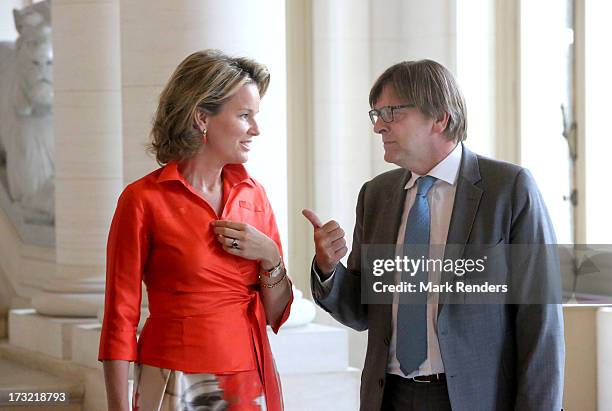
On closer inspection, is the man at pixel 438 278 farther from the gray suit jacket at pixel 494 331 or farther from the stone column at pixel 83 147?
the stone column at pixel 83 147

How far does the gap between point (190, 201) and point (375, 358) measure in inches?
27.4

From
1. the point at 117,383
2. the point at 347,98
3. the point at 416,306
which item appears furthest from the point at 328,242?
the point at 347,98

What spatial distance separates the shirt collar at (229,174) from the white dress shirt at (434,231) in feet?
1.12

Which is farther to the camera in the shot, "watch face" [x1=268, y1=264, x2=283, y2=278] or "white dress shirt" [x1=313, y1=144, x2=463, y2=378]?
"watch face" [x1=268, y1=264, x2=283, y2=278]

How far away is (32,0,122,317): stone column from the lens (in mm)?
7184

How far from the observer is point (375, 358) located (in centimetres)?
314

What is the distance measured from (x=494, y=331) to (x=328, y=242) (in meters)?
0.53

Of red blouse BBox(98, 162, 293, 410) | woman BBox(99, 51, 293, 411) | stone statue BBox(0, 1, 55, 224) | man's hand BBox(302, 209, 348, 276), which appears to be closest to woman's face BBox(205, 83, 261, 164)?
woman BBox(99, 51, 293, 411)

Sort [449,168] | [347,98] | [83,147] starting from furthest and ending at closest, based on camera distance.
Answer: [347,98] → [83,147] → [449,168]

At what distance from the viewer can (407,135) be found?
3199 mm

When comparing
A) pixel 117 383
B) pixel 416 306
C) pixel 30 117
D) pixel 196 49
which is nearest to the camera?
pixel 117 383

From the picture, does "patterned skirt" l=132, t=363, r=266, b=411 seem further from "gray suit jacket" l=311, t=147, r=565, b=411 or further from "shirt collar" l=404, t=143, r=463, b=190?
"shirt collar" l=404, t=143, r=463, b=190

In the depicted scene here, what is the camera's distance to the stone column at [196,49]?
17.3ft

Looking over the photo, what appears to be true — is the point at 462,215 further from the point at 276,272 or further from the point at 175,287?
the point at 175,287
